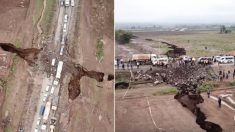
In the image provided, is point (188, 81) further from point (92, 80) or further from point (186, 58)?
point (92, 80)

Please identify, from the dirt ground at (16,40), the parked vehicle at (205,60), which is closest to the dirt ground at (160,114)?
the dirt ground at (16,40)

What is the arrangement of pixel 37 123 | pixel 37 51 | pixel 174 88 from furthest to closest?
1. pixel 174 88
2. pixel 37 51
3. pixel 37 123

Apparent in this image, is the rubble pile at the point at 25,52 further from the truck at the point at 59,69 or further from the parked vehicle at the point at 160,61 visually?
the parked vehicle at the point at 160,61

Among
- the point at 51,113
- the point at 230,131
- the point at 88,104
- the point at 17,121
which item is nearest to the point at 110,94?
the point at 88,104

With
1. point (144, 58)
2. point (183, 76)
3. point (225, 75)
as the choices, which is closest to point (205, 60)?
point (225, 75)

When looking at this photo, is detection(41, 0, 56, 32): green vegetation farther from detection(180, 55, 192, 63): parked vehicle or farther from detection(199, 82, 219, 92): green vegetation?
detection(180, 55, 192, 63): parked vehicle

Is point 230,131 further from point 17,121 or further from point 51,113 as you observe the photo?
point 17,121
